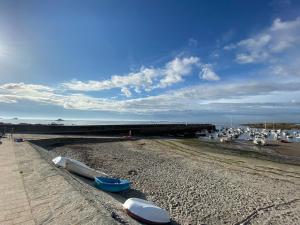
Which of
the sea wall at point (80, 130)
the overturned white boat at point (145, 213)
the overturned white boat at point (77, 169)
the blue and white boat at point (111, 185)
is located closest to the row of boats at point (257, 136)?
the sea wall at point (80, 130)

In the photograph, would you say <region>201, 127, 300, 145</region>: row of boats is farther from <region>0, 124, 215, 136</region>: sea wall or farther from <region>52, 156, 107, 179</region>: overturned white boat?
<region>52, 156, 107, 179</region>: overturned white boat

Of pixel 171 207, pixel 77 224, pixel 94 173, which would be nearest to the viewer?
pixel 77 224

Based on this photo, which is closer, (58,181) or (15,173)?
(58,181)

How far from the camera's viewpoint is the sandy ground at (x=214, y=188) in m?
9.76

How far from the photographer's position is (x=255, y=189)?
13.2 metres

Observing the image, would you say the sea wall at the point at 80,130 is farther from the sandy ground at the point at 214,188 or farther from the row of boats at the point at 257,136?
the sandy ground at the point at 214,188

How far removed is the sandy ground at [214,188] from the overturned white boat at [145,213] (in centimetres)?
110

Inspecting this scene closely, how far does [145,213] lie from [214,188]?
20.7ft

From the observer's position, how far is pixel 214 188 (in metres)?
13.1

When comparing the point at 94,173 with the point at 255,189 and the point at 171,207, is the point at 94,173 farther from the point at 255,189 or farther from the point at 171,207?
the point at 255,189

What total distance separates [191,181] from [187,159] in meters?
7.92

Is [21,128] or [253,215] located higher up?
[21,128]

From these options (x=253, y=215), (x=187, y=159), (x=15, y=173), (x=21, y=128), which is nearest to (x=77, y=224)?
(x=15, y=173)

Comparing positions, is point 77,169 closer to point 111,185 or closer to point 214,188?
point 111,185
